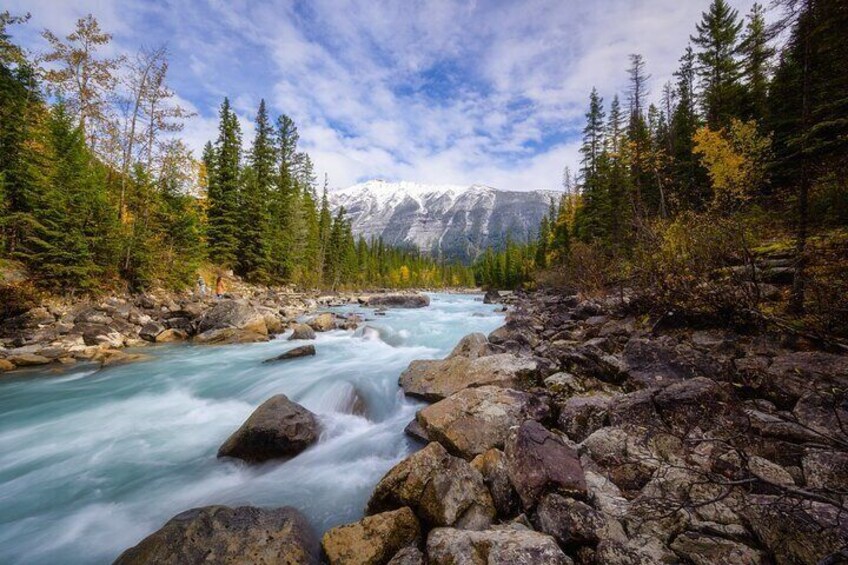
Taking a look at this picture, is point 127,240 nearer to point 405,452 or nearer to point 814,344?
point 405,452

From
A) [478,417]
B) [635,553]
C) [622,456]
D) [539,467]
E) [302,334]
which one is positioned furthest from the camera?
[302,334]

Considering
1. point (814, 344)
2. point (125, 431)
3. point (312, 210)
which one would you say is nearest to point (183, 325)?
point (125, 431)

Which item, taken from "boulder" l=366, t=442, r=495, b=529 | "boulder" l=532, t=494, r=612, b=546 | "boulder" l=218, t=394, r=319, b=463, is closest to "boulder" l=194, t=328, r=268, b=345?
"boulder" l=218, t=394, r=319, b=463

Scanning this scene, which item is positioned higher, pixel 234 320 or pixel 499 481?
pixel 234 320

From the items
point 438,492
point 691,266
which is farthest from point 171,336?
point 691,266

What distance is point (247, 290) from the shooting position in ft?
84.8

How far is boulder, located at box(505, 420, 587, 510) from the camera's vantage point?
3.49 metres

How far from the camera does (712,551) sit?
2625mm

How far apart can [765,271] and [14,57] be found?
31.0 meters

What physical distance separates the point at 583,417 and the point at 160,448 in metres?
7.75

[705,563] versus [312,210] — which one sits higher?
[312,210]

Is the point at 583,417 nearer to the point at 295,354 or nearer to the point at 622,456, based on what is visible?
the point at 622,456

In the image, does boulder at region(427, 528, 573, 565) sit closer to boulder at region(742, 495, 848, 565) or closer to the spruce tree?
boulder at region(742, 495, 848, 565)

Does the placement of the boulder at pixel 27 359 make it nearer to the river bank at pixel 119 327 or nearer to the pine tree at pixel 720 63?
the river bank at pixel 119 327
